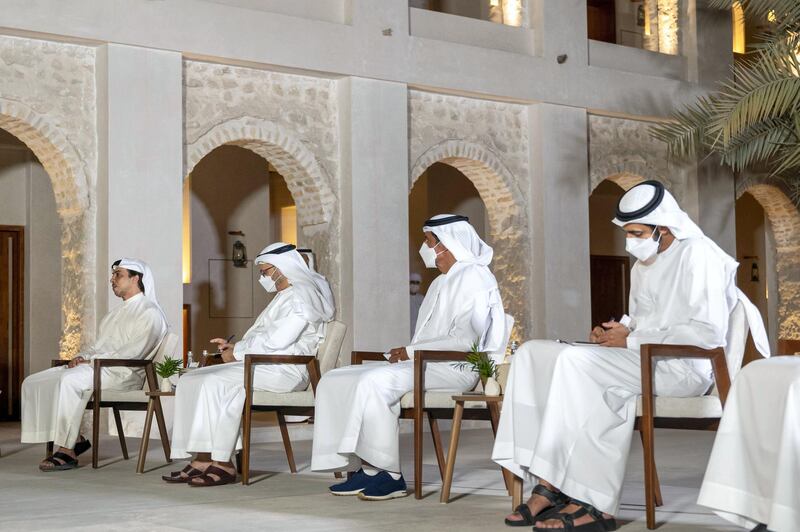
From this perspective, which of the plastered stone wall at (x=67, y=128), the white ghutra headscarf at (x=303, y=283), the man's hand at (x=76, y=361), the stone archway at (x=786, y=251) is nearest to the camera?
the white ghutra headscarf at (x=303, y=283)

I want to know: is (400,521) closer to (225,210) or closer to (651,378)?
(651,378)

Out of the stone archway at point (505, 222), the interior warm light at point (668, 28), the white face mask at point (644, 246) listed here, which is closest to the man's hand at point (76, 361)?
the white face mask at point (644, 246)

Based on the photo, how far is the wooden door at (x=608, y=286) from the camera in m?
15.0

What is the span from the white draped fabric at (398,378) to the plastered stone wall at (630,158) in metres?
6.16

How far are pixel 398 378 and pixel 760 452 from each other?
1938 millimetres

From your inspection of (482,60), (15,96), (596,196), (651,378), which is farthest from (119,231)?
(596,196)

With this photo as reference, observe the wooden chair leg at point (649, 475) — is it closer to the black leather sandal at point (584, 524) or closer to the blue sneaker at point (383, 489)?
the black leather sandal at point (584, 524)

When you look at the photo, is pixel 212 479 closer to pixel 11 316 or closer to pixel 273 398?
pixel 273 398

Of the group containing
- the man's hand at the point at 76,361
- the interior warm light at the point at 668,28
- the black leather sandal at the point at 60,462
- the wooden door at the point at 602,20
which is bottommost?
the black leather sandal at the point at 60,462

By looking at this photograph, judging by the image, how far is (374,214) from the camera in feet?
31.5

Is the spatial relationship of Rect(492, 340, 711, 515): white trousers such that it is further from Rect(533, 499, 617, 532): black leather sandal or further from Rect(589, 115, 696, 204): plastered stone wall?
Rect(589, 115, 696, 204): plastered stone wall

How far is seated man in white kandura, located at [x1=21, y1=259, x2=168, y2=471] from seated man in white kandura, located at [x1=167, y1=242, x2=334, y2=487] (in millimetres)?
911

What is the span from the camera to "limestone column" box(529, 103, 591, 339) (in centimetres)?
1062

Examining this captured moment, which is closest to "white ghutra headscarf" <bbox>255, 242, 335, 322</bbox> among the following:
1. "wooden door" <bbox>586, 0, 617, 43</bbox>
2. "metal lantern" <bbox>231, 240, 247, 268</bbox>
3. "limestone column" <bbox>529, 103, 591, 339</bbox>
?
"limestone column" <bbox>529, 103, 591, 339</bbox>
